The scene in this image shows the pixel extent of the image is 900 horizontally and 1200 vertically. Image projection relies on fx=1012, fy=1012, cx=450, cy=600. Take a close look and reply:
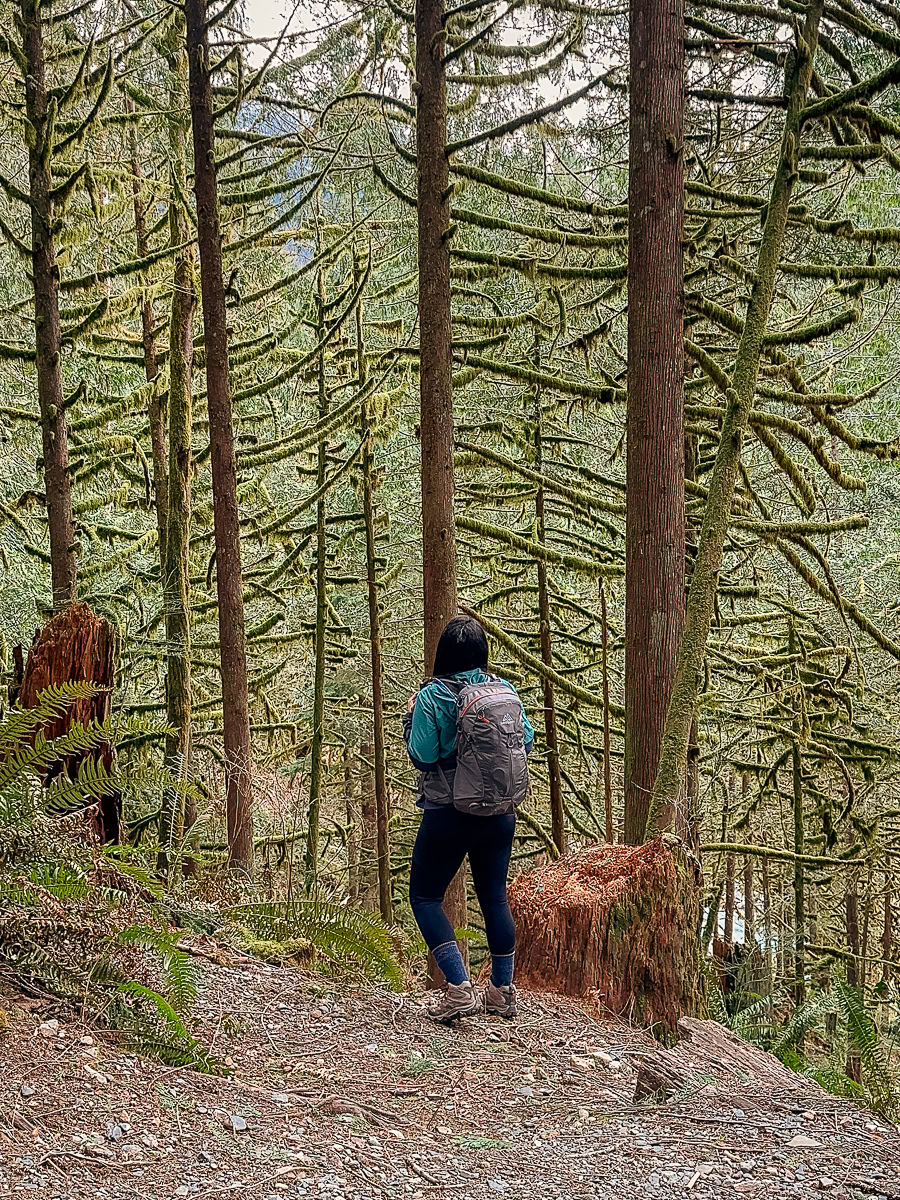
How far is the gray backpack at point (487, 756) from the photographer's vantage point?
5371 mm

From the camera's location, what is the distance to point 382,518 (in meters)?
13.7

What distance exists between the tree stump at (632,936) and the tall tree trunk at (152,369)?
6.65 m

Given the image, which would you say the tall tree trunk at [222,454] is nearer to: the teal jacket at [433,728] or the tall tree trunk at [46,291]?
the tall tree trunk at [46,291]

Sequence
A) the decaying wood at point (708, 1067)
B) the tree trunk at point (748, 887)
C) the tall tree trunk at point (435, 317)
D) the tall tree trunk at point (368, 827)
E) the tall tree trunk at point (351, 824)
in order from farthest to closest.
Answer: the tall tree trunk at point (368, 827), the tall tree trunk at point (351, 824), the tree trunk at point (748, 887), the tall tree trunk at point (435, 317), the decaying wood at point (708, 1067)

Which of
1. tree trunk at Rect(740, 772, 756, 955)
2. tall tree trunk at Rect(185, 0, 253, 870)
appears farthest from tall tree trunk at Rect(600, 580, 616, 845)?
tall tree trunk at Rect(185, 0, 253, 870)

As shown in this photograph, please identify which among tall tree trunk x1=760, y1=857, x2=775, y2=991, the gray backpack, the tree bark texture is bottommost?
tall tree trunk x1=760, y1=857, x2=775, y2=991

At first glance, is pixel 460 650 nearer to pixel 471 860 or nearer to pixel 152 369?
pixel 471 860

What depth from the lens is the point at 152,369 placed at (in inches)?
460

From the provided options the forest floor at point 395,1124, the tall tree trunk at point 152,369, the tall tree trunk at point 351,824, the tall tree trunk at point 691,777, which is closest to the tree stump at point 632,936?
the forest floor at point 395,1124

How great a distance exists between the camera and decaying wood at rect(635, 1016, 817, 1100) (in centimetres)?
477

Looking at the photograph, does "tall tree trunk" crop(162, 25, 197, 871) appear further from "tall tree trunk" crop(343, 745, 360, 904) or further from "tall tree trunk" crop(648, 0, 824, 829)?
"tall tree trunk" crop(343, 745, 360, 904)

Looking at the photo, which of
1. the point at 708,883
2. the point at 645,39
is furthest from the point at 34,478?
the point at 708,883

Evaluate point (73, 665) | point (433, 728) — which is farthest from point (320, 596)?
point (433, 728)

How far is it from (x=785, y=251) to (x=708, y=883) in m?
11.5
